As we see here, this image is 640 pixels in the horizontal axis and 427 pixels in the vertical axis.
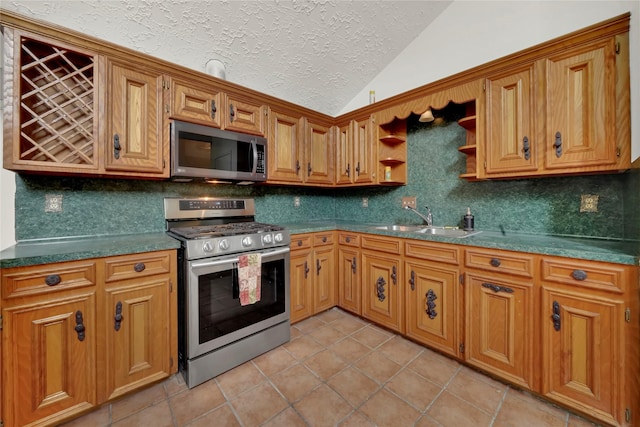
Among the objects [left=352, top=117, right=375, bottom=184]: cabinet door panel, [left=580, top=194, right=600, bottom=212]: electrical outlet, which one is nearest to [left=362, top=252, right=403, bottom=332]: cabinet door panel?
[left=352, top=117, right=375, bottom=184]: cabinet door panel

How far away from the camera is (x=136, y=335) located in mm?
1526

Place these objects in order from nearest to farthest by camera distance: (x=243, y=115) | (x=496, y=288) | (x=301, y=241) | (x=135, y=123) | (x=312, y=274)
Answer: (x=496, y=288), (x=135, y=123), (x=243, y=115), (x=301, y=241), (x=312, y=274)

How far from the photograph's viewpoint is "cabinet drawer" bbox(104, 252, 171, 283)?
1438 mm

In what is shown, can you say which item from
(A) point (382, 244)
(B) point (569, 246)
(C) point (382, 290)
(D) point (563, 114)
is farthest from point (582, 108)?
(C) point (382, 290)

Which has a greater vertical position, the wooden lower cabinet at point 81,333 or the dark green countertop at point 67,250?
the dark green countertop at point 67,250

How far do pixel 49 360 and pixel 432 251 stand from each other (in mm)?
2409

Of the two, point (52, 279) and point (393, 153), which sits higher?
point (393, 153)

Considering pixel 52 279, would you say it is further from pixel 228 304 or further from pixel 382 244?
pixel 382 244

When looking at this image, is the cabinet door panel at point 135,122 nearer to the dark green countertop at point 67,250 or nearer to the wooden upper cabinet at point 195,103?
the wooden upper cabinet at point 195,103

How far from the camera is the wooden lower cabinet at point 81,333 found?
47.9 inches

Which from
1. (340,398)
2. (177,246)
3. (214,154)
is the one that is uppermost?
(214,154)

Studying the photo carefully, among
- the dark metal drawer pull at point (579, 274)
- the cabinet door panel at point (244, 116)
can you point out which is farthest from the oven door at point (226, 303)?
the dark metal drawer pull at point (579, 274)

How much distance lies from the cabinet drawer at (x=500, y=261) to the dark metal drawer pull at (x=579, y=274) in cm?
17

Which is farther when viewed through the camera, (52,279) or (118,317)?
(118,317)
